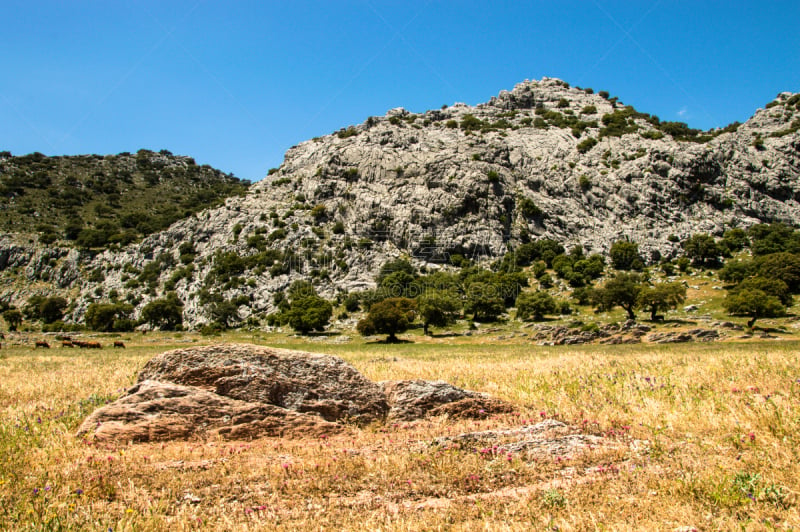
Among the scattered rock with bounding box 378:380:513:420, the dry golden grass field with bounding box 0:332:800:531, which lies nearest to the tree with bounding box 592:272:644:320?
the dry golden grass field with bounding box 0:332:800:531

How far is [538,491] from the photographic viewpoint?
6234mm

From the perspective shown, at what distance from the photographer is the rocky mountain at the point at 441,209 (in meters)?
107

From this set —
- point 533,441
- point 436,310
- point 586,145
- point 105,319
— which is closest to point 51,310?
point 105,319

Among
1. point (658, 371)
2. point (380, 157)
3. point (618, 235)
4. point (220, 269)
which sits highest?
point (380, 157)

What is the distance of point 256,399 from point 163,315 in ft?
317

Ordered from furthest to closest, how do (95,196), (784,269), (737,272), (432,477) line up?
1. (95,196)
2. (737,272)
3. (784,269)
4. (432,477)

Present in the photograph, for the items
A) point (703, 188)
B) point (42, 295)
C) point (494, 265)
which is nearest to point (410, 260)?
point (494, 265)

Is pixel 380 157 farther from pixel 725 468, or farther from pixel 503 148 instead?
pixel 725 468

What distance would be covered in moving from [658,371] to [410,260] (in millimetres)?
97207

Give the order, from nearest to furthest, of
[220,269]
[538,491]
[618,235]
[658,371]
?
[538,491] → [658,371] → [220,269] → [618,235]

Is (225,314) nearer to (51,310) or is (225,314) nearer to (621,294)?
(51,310)

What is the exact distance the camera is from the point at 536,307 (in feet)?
253

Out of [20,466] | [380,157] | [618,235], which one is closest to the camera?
[20,466]

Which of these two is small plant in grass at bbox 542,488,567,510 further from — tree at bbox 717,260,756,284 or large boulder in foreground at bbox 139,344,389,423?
tree at bbox 717,260,756,284
